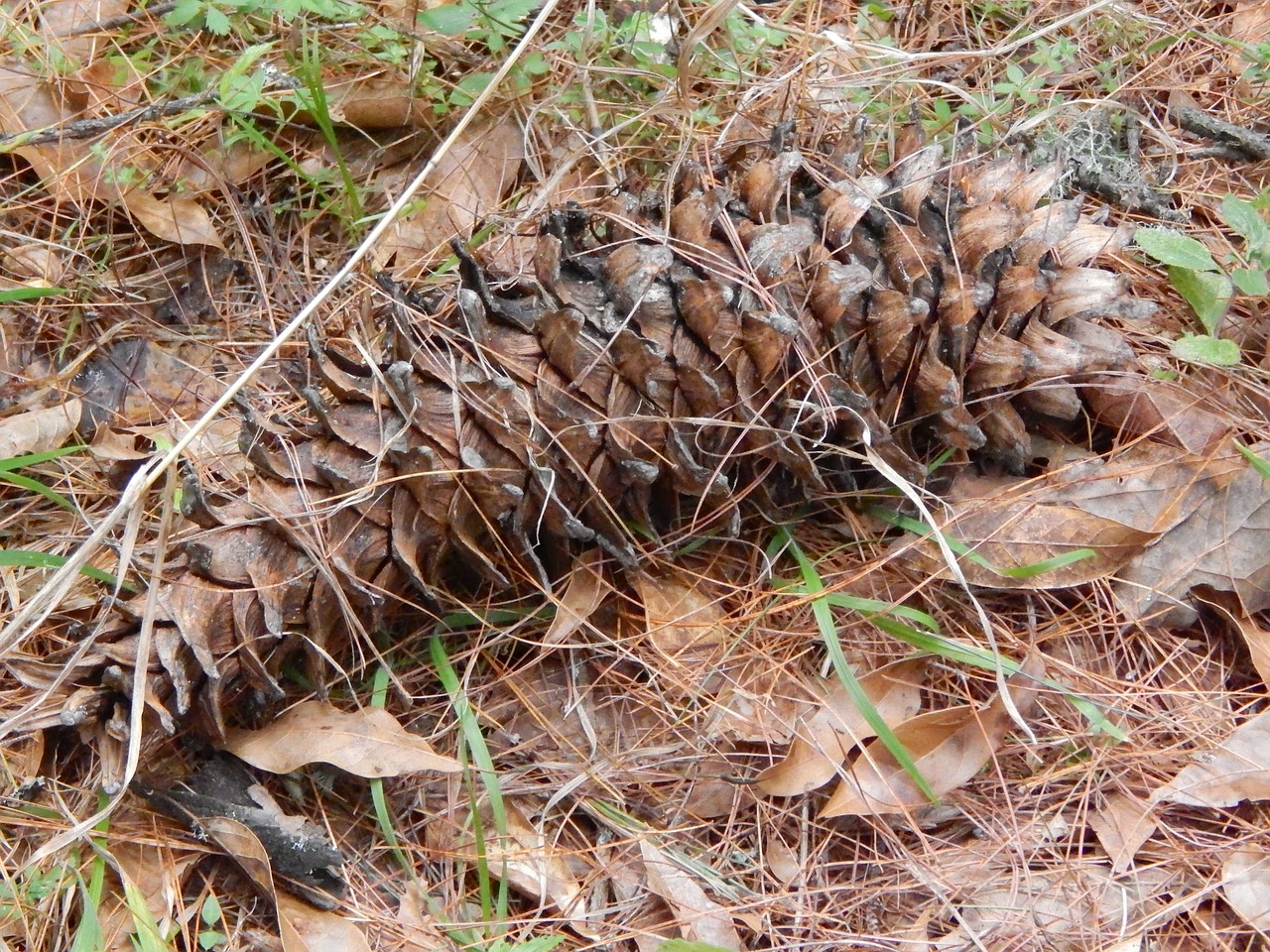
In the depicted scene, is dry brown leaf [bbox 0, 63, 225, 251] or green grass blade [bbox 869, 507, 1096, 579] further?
dry brown leaf [bbox 0, 63, 225, 251]

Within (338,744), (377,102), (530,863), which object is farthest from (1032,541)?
(377,102)

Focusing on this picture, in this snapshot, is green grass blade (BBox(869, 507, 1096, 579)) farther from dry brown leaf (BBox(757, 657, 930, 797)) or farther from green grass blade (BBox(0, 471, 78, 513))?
green grass blade (BBox(0, 471, 78, 513))

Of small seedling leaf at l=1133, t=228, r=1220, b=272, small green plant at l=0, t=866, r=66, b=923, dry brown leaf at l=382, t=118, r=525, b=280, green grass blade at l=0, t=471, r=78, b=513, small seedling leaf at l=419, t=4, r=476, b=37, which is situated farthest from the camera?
dry brown leaf at l=382, t=118, r=525, b=280

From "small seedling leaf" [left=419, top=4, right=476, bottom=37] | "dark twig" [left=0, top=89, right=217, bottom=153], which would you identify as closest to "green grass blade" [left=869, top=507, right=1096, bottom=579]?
"small seedling leaf" [left=419, top=4, right=476, bottom=37]

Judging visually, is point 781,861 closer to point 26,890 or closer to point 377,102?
point 26,890

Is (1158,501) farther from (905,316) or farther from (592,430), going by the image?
(592,430)

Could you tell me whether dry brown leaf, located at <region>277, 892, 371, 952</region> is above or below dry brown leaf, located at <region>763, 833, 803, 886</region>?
below

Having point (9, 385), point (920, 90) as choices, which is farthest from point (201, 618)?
point (920, 90)
